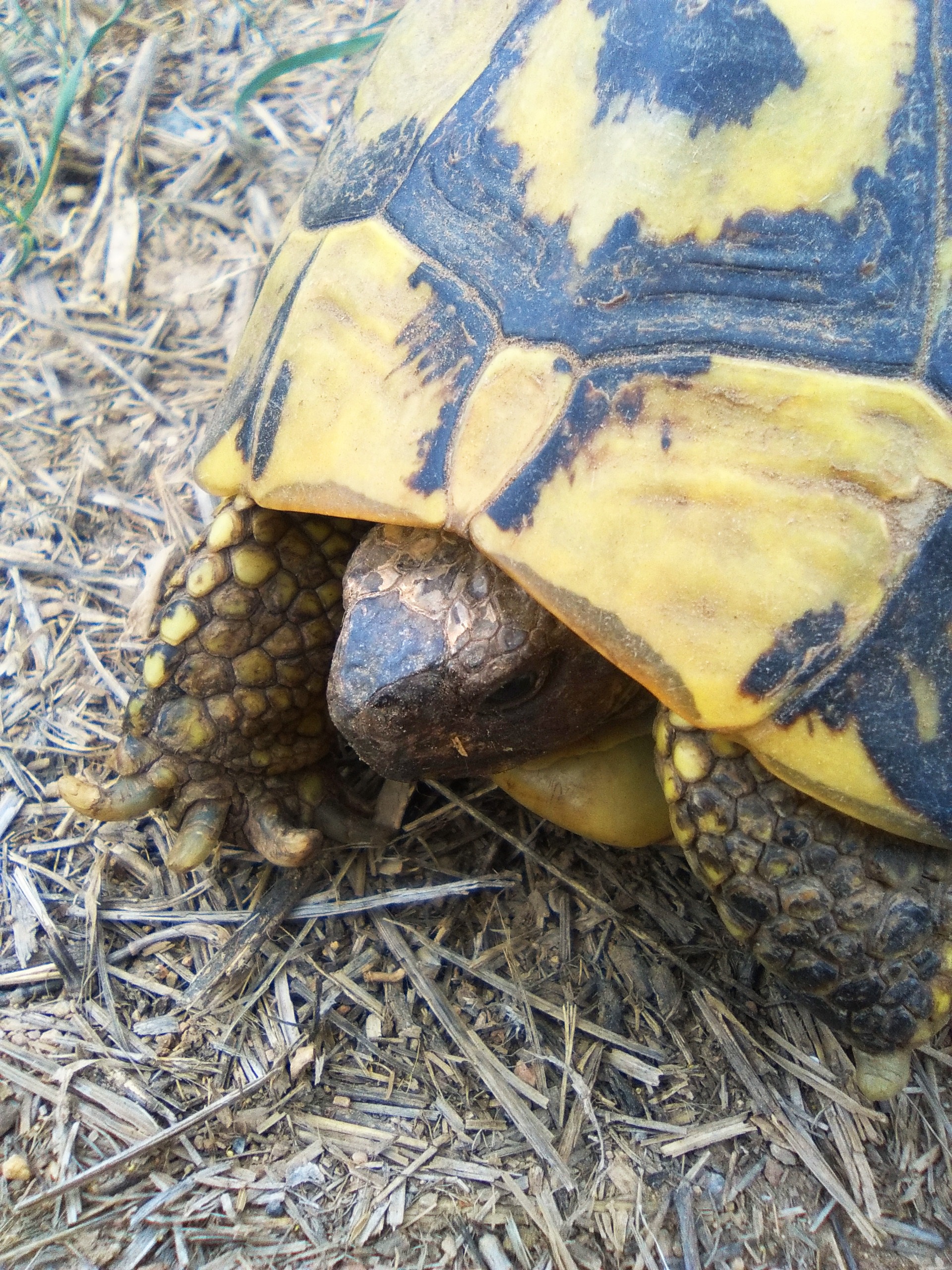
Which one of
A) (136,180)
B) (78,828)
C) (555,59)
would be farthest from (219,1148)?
(136,180)

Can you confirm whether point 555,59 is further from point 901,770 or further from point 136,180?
point 136,180

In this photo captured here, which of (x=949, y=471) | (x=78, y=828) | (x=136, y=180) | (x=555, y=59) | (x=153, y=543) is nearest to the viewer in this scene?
(x=949, y=471)

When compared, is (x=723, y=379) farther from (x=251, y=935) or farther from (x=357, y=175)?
(x=251, y=935)

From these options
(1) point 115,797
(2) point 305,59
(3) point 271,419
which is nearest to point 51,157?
(2) point 305,59

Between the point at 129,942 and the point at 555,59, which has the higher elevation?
the point at 555,59

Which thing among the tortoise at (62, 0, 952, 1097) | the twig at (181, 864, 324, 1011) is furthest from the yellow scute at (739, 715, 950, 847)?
the twig at (181, 864, 324, 1011)

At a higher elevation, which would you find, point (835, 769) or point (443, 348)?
point (443, 348)
